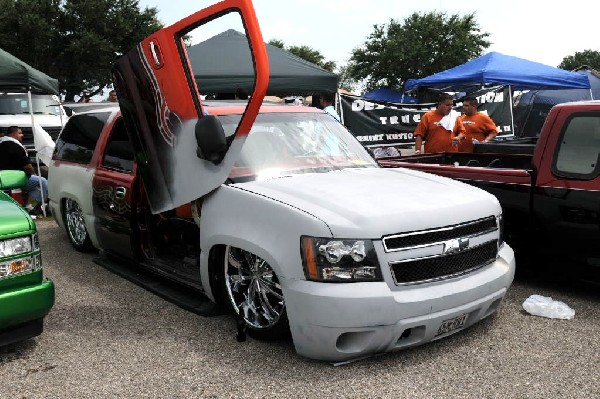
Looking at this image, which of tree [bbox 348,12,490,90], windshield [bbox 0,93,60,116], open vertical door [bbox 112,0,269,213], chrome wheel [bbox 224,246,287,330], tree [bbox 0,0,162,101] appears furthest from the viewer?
tree [bbox 348,12,490,90]

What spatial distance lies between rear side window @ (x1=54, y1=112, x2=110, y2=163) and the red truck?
153 inches

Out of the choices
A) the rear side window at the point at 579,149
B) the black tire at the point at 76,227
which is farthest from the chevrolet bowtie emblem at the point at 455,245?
the black tire at the point at 76,227

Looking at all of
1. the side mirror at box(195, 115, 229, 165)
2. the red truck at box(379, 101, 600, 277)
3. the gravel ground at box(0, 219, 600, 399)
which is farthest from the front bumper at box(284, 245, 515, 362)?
the red truck at box(379, 101, 600, 277)

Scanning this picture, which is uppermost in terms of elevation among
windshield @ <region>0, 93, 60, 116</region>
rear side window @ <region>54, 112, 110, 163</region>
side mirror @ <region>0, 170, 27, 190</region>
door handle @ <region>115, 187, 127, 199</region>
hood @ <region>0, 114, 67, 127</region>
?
windshield @ <region>0, 93, 60, 116</region>

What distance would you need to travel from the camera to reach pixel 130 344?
387 cm

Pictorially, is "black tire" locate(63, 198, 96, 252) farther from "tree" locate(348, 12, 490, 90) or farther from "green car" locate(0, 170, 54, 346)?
"tree" locate(348, 12, 490, 90)

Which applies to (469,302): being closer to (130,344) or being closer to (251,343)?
(251,343)

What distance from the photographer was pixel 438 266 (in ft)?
11.3

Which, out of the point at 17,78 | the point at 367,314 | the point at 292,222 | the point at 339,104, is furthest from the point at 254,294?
the point at 339,104

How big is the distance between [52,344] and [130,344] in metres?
0.54

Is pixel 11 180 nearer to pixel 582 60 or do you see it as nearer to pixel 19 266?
pixel 19 266

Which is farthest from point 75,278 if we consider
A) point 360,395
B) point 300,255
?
point 360,395

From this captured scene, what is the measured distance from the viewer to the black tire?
6.26 m

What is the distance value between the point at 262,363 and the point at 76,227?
374 cm
